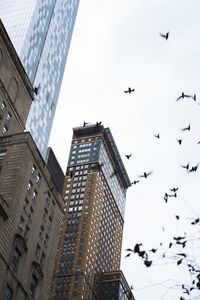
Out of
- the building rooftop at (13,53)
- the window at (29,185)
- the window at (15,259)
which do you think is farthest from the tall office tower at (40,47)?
the window at (15,259)

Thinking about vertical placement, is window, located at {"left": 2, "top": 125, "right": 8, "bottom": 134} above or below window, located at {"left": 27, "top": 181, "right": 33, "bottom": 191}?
above

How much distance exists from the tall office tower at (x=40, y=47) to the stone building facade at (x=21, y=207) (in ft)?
133

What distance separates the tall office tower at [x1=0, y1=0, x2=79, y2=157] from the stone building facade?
4058cm

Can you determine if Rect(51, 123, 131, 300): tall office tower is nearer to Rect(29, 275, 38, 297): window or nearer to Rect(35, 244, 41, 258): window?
Rect(35, 244, 41, 258): window

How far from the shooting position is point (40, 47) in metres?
132

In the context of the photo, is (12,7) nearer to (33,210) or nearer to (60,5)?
(60,5)

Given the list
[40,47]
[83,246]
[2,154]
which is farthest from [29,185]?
[83,246]

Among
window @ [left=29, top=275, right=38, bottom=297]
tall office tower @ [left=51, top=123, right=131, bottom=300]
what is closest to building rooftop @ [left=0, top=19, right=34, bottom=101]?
window @ [left=29, top=275, right=38, bottom=297]

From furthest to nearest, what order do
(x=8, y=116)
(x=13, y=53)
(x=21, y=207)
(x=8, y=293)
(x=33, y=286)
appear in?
(x=13, y=53), (x=8, y=116), (x=21, y=207), (x=33, y=286), (x=8, y=293)

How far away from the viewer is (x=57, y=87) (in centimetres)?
14250

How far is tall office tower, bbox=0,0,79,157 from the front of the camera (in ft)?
399

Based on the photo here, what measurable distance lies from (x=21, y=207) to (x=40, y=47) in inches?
3227

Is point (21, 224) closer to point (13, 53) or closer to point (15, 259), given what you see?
point (15, 259)

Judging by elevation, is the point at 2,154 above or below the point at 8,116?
below
